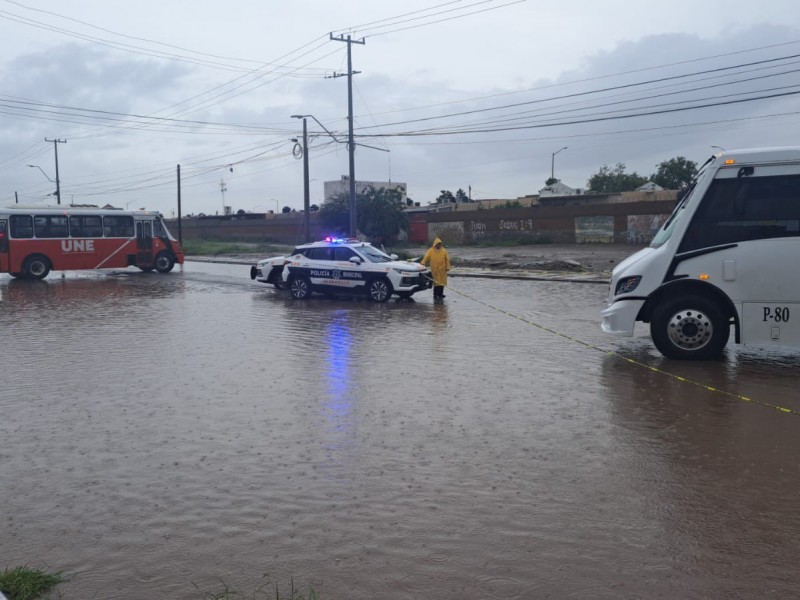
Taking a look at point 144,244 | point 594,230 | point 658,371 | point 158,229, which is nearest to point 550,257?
point 594,230

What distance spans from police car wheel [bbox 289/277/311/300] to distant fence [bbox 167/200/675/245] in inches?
1106

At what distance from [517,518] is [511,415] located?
2640mm

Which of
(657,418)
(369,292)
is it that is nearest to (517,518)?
(657,418)

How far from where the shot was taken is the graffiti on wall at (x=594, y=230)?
151 ft

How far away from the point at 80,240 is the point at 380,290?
17503 mm

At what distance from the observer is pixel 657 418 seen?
7.29m

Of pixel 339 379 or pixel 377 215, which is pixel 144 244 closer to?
pixel 377 215

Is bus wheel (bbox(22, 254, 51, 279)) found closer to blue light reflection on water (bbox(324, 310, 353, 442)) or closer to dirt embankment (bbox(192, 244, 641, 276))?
dirt embankment (bbox(192, 244, 641, 276))

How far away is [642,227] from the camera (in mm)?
44344

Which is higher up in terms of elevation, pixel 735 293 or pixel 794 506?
pixel 735 293

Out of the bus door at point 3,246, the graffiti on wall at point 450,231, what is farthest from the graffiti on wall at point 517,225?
the bus door at point 3,246

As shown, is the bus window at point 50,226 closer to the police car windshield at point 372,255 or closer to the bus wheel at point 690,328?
Answer: the police car windshield at point 372,255

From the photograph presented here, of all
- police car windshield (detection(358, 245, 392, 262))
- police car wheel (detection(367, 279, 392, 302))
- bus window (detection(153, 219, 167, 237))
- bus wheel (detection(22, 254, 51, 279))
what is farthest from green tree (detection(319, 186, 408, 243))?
police car wheel (detection(367, 279, 392, 302))

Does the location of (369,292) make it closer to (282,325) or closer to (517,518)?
(282,325)
